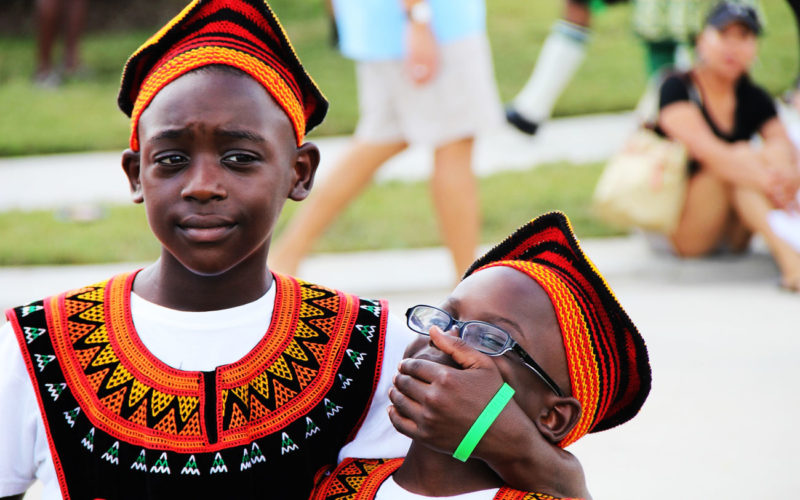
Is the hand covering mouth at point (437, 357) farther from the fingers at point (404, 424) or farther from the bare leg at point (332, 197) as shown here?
the bare leg at point (332, 197)

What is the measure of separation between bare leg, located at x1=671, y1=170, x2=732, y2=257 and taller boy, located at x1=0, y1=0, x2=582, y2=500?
150 inches

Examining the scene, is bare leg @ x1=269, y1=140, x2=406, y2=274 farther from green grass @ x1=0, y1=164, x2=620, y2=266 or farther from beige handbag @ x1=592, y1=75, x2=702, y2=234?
beige handbag @ x1=592, y1=75, x2=702, y2=234

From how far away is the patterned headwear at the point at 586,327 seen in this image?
6.62ft

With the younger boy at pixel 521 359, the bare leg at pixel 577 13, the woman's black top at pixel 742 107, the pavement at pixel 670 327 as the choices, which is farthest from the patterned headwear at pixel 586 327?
the bare leg at pixel 577 13

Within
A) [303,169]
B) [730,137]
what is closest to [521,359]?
[303,169]

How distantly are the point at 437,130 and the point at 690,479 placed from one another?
2022 millimetres

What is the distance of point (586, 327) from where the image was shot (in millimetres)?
2025

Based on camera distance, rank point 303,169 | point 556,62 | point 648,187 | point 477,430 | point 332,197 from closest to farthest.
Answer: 1. point 477,430
2. point 303,169
3. point 332,197
4. point 648,187
5. point 556,62

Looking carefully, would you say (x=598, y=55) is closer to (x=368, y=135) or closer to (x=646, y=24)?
(x=646, y=24)

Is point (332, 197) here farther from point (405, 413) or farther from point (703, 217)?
point (405, 413)

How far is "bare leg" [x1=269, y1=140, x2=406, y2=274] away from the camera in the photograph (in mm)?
4922

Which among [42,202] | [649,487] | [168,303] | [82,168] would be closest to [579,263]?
[168,303]

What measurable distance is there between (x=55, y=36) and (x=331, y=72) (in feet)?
8.36

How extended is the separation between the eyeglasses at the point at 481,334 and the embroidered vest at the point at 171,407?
0.74ft
